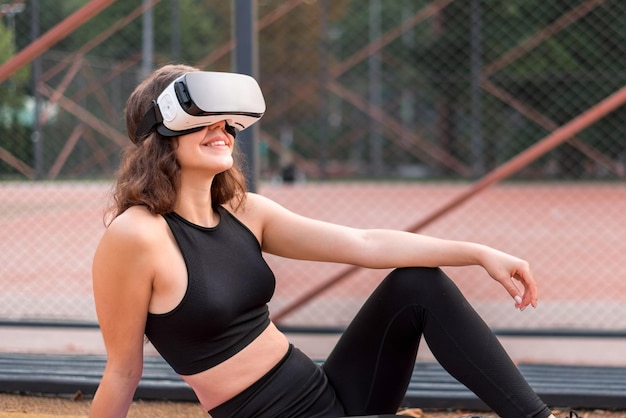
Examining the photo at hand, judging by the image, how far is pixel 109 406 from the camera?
5.90 ft

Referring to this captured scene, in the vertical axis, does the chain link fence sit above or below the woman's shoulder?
below

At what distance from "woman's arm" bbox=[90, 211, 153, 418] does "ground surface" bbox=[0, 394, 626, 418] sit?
1.09 meters

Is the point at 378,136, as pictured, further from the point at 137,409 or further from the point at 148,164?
the point at 148,164

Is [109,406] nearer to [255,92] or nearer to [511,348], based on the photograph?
[255,92]

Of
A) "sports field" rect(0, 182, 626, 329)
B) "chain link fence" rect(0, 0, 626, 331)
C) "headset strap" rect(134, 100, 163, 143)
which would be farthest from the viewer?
"chain link fence" rect(0, 0, 626, 331)

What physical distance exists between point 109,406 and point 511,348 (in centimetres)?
259

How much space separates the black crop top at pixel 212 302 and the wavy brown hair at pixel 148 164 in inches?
2.5

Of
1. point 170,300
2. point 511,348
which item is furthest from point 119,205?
point 511,348

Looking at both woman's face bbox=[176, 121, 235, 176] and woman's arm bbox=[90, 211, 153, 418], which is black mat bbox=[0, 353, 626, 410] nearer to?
woman's arm bbox=[90, 211, 153, 418]

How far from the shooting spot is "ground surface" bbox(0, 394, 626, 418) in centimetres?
283

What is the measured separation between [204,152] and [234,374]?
50 cm

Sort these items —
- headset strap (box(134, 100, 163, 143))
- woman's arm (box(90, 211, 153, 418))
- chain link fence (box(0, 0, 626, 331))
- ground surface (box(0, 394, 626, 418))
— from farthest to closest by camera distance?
chain link fence (box(0, 0, 626, 331))
ground surface (box(0, 394, 626, 418))
headset strap (box(134, 100, 163, 143))
woman's arm (box(90, 211, 153, 418))

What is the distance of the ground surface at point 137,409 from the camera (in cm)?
283

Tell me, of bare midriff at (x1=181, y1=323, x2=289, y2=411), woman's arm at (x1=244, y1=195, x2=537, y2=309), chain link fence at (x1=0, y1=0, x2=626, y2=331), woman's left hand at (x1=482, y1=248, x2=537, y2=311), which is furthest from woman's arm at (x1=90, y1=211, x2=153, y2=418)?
chain link fence at (x1=0, y1=0, x2=626, y2=331)
